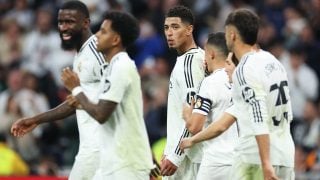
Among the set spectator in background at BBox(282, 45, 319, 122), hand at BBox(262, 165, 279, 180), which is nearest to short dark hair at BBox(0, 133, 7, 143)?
spectator in background at BBox(282, 45, 319, 122)

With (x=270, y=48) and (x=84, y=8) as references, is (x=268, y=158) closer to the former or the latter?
(x=84, y=8)

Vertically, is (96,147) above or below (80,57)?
below

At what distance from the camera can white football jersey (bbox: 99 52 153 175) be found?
29.8 feet

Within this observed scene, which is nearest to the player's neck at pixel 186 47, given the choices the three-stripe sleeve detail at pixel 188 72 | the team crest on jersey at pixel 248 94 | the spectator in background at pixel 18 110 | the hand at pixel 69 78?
the three-stripe sleeve detail at pixel 188 72

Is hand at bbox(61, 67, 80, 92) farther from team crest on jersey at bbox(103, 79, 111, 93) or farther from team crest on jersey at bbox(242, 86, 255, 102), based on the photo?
team crest on jersey at bbox(242, 86, 255, 102)

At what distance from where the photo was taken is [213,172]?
9.91 metres

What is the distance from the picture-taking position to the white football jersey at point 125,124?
9078mm

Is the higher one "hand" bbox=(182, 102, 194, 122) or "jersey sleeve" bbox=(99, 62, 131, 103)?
"jersey sleeve" bbox=(99, 62, 131, 103)

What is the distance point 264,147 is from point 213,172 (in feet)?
4.15

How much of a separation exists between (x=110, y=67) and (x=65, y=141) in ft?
24.5

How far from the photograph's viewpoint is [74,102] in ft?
30.1

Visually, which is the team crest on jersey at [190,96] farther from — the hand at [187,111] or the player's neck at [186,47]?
the player's neck at [186,47]

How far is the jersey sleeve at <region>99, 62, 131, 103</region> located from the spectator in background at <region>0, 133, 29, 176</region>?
6025 millimetres

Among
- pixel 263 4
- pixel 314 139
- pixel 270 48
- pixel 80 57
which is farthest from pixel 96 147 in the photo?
pixel 263 4
